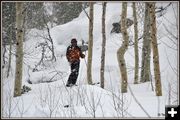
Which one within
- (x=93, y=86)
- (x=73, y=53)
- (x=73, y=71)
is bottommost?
(x=93, y=86)

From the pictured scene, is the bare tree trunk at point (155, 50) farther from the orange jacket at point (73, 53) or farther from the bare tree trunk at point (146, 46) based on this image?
the bare tree trunk at point (146, 46)

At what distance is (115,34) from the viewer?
23906 mm

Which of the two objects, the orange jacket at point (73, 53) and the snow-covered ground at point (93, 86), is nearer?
the snow-covered ground at point (93, 86)

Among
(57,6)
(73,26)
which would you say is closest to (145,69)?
(73,26)

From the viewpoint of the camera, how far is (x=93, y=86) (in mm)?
10344

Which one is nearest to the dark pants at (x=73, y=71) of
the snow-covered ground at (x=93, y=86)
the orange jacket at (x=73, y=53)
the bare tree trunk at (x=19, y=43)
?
the orange jacket at (x=73, y=53)

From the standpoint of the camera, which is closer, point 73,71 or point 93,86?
point 93,86

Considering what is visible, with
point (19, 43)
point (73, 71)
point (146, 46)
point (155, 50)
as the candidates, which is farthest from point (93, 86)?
point (146, 46)

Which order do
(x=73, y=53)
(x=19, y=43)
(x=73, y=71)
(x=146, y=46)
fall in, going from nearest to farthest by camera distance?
(x=19, y=43)
(x=73, y=53)
(x=73, y=71)
(x=146, y=46)

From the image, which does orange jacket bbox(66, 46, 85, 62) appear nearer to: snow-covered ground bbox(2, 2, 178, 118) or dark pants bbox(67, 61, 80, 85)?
dark pants bbox(67, 61, 80, 85)

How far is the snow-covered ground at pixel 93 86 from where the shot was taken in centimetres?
809

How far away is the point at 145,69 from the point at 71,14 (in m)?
21.2

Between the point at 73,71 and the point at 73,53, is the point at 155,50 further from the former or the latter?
the point at 73,71

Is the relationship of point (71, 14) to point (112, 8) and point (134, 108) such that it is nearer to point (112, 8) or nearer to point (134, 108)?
point (112, 8)
